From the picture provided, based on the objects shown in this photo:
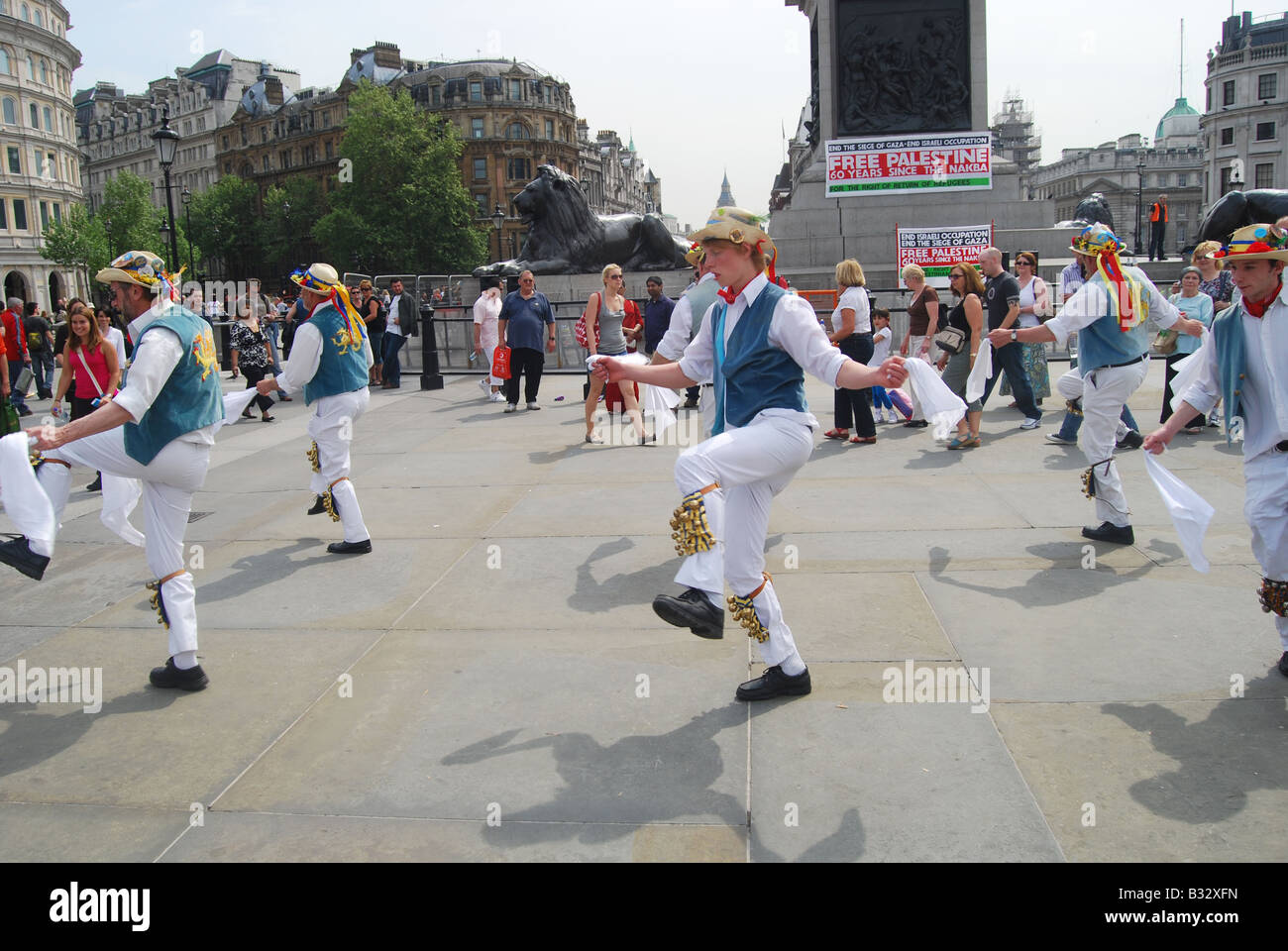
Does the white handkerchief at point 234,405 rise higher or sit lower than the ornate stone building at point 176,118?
lower

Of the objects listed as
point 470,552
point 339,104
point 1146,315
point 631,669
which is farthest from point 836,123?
point 339,104

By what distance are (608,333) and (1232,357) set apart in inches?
293

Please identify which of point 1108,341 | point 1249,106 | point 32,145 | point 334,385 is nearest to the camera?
point 1108,341

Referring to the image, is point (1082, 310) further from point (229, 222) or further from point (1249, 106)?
point (229, 222)

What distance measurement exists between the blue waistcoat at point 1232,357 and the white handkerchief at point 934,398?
4.76 feet

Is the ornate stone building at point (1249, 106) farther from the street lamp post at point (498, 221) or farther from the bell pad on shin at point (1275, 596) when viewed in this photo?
the bell pad on shin at point (1275, 596)

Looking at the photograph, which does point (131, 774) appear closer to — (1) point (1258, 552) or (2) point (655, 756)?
(2) point (655, 756)

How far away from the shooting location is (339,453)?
6906 millimetres

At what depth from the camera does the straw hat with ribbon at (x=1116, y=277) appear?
6465 mm

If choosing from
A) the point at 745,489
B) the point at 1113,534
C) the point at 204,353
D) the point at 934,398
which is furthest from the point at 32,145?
the point at 934,398

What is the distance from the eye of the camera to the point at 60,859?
325cm

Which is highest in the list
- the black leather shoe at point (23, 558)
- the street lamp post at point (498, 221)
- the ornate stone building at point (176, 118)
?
the ornate stone building at point (176, 118)

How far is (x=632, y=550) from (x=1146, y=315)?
12.3 feet

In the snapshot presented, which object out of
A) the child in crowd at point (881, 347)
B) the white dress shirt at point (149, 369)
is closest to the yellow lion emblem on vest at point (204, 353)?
the white dress shirt at point (149, 369)
